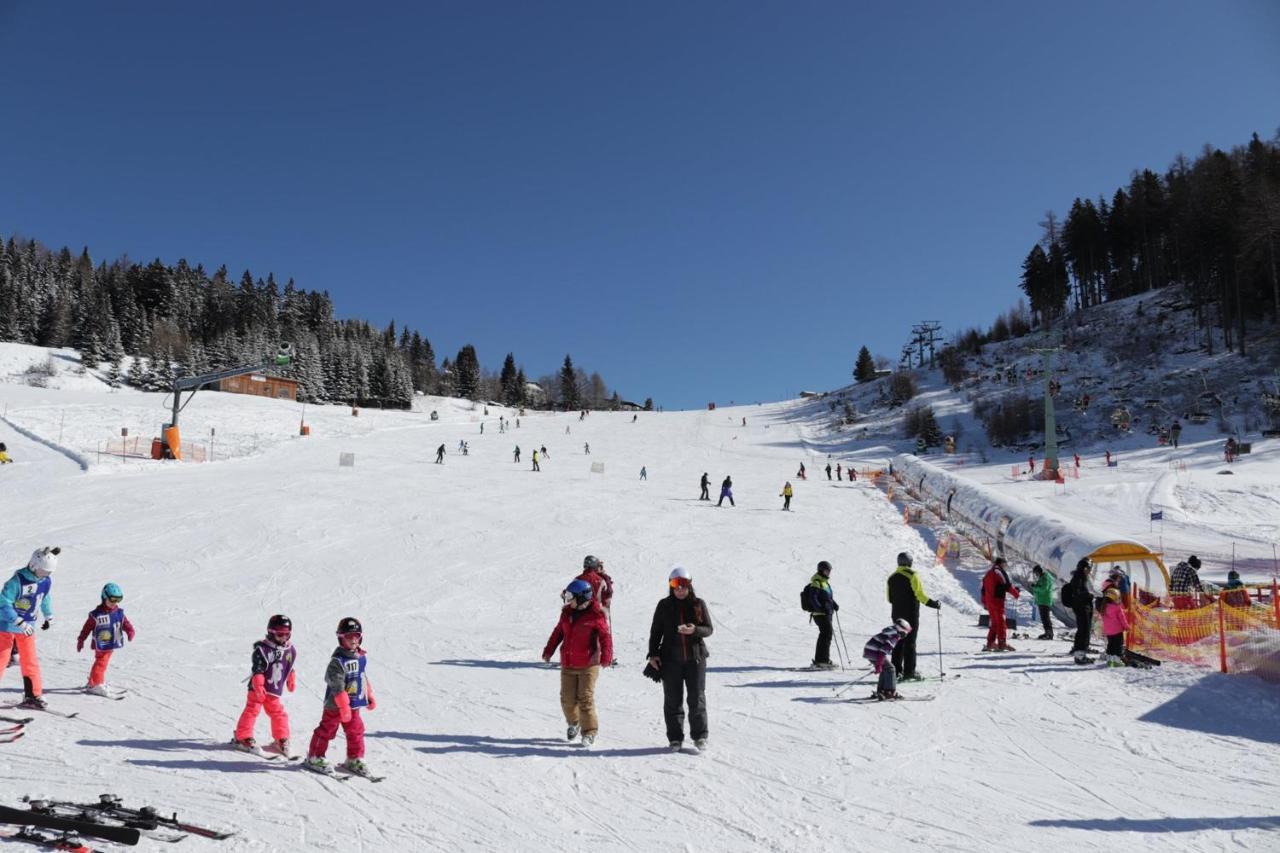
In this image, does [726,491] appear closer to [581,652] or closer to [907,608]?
[907,608]

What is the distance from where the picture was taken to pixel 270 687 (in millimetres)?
5996

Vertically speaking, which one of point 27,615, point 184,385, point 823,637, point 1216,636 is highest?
point 184,385

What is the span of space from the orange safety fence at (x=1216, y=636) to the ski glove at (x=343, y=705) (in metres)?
9.97

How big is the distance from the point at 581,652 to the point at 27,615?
5.60 meters

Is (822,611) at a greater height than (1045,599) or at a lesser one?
greater

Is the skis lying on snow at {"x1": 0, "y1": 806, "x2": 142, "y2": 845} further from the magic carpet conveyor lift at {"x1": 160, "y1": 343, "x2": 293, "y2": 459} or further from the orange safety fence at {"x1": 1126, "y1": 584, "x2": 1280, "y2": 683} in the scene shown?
the magic carpet conveyor lift at {"x1": 160, "y1": 343, "x2": 293, "y2": 459}

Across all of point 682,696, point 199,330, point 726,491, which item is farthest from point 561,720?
point 199,330

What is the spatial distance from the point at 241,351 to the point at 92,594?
8670cm

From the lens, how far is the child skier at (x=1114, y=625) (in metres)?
9.70

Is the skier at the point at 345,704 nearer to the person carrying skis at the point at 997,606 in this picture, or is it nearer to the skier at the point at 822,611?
the skier at the point at 822,611

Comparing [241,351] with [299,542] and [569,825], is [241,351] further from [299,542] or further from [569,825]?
[569,825]

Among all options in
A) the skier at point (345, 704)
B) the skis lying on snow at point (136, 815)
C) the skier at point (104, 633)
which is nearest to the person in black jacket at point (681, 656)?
the skier at point (345, 704)

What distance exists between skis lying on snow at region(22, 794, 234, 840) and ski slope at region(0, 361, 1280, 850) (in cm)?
11

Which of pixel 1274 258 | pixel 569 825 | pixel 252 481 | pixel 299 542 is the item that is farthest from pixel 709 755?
pixel 1274 258
